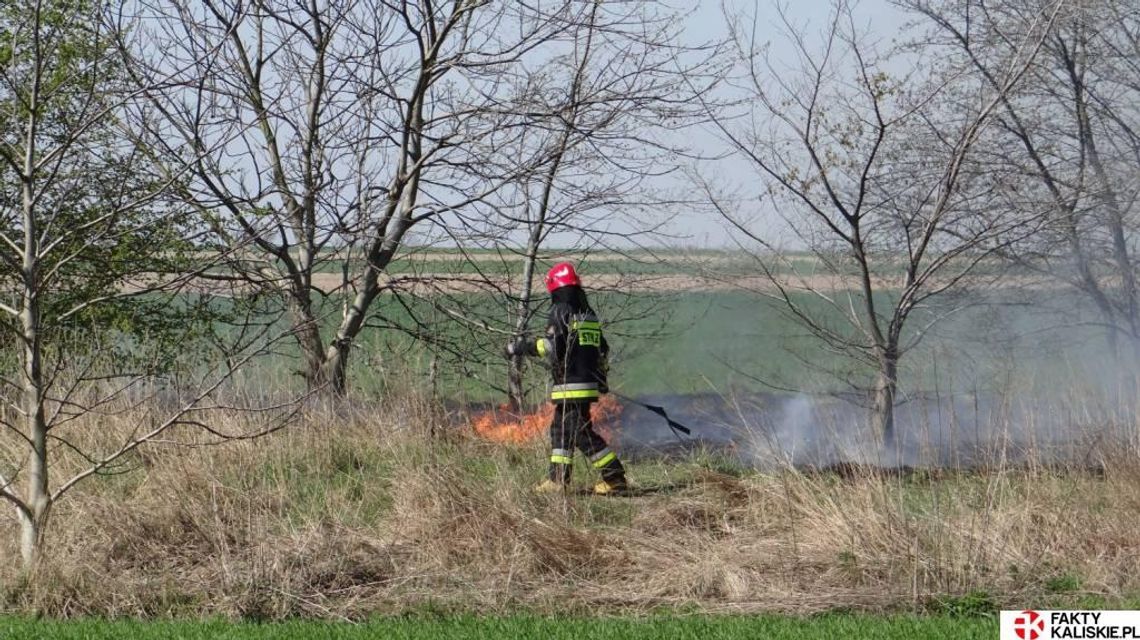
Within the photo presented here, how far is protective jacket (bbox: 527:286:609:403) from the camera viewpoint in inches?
371

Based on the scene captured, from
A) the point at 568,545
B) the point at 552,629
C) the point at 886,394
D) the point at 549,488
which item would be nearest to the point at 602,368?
the point at 549,488

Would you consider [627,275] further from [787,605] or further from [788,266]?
[787,605]

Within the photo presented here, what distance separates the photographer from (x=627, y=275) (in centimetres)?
1256

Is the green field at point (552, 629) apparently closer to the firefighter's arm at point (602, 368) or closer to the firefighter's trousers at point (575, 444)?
the firefighter's trousers at point (575, 444)

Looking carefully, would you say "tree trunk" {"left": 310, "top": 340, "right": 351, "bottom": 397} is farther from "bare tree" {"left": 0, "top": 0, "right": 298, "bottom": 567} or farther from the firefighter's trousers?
the firefighter's trousers

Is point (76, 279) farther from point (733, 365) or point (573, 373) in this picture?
point (733, 365)

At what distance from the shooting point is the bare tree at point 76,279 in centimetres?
656

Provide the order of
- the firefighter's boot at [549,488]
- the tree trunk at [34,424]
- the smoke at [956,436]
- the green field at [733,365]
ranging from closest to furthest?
the tree trunk at [34,424]
the smoke at [956,436]
the firefighter's boot at [549,488]
the green field at [733,365]

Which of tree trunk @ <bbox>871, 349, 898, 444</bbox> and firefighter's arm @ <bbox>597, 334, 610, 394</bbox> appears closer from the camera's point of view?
firefighter's arm @ <bbox>597, 334, 610, 394</bbox>

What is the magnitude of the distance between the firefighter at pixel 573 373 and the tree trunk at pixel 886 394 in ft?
6.94

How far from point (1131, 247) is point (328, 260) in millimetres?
7482

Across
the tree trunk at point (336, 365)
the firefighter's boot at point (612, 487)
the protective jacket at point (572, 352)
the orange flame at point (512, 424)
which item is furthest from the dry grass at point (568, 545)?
the tree trunk at point (336, 365)

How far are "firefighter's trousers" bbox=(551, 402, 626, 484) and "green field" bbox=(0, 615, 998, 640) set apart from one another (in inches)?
108

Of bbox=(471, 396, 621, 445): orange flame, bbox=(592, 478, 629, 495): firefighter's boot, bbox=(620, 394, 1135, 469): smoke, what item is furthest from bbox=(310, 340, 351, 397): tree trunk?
bbox=(592, 478, 629, 495): firefighter's boot
